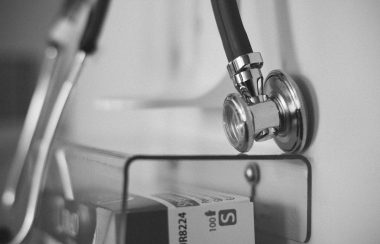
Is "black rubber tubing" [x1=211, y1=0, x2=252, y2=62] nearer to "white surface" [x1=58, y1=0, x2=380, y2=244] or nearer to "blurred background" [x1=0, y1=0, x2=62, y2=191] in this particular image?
"white surface" [x1=58, y1=0, x2=380, y2=244]

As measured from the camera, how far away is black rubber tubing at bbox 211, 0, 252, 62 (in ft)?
1.35

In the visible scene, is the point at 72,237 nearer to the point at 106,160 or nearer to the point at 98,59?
the point at 106,160

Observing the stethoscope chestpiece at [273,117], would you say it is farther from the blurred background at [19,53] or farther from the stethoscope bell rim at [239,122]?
the blurred background at [19,53]

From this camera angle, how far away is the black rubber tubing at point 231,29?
41 cm

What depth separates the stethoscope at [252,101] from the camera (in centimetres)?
41

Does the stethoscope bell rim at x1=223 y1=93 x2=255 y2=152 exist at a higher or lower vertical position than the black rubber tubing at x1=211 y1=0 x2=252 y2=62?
lower

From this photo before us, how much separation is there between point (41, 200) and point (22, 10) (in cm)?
87

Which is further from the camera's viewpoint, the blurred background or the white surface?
the blurred background

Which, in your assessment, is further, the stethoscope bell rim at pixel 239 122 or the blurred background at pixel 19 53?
the blurred background at pixel 19 53

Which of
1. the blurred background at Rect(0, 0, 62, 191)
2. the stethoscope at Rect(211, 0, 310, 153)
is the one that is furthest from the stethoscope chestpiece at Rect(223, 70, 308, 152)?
the blurred background at Rect(0, 0, 62, 191)

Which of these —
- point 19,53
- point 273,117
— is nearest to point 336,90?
point 273,117

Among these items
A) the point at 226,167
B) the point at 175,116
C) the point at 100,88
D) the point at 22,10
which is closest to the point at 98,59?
the point at 100,88

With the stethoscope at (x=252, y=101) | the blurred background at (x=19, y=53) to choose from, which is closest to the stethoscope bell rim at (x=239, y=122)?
the stethoscope at (x=252, y=101)

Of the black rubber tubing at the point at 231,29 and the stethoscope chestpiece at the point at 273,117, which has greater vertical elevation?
the black rubber tubing at the point at 231,29
